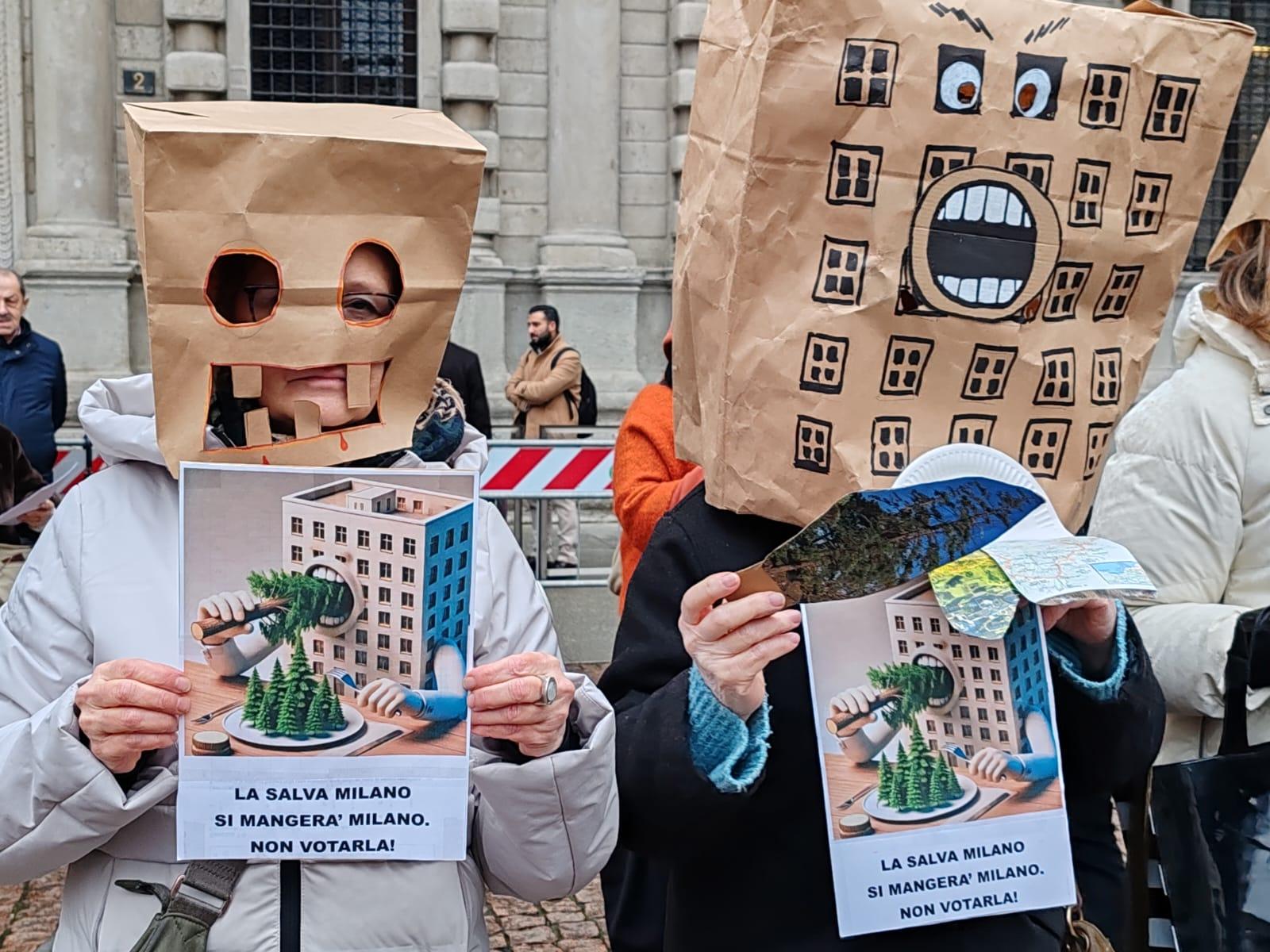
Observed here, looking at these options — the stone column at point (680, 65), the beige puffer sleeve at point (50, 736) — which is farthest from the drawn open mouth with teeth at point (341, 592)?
the stone column at point (680, 65)

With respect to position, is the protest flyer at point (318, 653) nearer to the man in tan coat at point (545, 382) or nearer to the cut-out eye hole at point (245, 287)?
the cut-out eye hole at point (245, 287)

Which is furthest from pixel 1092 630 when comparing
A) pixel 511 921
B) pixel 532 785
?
pixel 511 921

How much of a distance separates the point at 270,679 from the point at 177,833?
192mm

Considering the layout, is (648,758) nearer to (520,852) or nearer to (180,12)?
(520,852)

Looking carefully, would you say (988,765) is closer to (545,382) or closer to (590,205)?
(545,382)

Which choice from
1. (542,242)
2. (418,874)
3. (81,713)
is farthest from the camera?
(542,242)

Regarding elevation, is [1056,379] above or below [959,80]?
below

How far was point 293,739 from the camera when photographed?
166cm

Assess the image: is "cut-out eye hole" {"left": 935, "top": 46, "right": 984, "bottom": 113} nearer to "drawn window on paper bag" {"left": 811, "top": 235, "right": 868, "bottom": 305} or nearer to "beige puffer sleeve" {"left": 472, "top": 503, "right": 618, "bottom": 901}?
"drawn window on paper bag" {"left": 811, "top": 235, "right": 868, "bottom": 305}

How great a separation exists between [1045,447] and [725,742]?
49 centimetres

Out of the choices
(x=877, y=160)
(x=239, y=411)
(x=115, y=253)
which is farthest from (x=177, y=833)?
(x=115, y=253)

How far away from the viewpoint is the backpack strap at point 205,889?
1.67 meters

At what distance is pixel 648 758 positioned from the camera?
1816mm

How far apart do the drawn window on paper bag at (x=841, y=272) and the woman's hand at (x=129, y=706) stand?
0.79m
